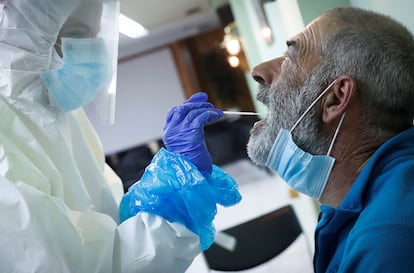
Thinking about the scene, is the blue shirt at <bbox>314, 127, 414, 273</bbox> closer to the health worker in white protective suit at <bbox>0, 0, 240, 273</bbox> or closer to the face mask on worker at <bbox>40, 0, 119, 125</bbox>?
the health worker in white protective suit at <bbox>0, 0, 240, 273</bbox>

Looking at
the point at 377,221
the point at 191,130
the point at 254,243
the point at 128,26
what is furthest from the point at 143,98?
the point at 377,221

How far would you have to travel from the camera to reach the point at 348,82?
899 mm

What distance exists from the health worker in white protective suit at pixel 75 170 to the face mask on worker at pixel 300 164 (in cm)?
23

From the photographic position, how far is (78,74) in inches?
47.7

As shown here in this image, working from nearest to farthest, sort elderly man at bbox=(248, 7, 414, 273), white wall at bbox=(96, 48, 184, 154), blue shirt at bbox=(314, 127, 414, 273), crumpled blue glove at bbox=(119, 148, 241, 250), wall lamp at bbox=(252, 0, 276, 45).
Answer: blue shirt at bbox=(314, 127, 414, 273)
elderly man at bbox=(248, 7, 414, 273)
crumpled blue glove at bbox=(119, 148, 241, 250)
wall lamp at bbox=(252, 0, 276, 45)
white wall at bbox=(96, 48, 184, 154)

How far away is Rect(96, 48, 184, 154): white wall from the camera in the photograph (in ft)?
25.2

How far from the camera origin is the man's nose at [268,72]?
1070 millimetres

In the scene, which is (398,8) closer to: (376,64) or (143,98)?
(376,64)

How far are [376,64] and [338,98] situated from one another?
4.4 inches

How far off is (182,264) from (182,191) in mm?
214

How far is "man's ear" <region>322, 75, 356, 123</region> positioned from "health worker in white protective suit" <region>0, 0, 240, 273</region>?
0.34 meters

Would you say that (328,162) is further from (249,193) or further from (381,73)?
(249,193)

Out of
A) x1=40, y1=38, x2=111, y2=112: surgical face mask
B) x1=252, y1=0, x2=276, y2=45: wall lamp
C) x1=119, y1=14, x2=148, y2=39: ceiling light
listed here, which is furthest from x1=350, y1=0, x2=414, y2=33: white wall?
x1=119, y1=14, x2=148, y2=39: ceiling light

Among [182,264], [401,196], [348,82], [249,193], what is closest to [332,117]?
[348,82]
